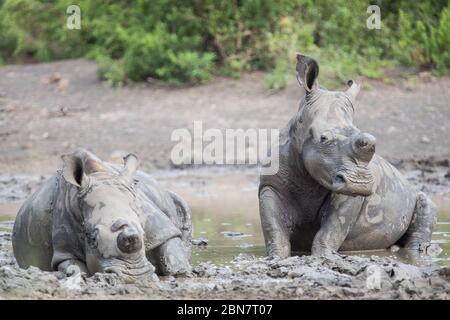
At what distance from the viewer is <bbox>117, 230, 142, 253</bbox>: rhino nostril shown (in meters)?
7.30

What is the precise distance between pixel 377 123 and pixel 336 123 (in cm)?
810

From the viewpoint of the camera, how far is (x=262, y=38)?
2019cm

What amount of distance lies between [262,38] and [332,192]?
11.1 m

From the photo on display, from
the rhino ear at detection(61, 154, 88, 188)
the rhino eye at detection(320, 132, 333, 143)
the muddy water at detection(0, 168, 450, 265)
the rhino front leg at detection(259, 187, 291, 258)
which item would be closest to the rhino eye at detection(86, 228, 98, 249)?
the rhino ear at detection(61, 154, 88, 188)

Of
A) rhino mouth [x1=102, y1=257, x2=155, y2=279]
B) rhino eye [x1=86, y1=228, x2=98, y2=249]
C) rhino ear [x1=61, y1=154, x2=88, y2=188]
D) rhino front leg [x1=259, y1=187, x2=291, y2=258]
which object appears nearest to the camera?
rhino mouth [x1=102, y1=257, x2=155, y2=279]

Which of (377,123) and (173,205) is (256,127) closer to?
(377,123)

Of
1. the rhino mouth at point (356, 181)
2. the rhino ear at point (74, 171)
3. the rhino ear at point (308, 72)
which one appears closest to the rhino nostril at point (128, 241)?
the rhino ear at point (74, 171)

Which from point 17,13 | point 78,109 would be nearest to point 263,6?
point 78,109

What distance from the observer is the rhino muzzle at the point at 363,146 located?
28.0 feet

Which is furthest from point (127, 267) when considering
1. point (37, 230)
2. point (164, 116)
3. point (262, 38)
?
point (262, 38)

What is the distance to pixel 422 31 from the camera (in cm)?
1908

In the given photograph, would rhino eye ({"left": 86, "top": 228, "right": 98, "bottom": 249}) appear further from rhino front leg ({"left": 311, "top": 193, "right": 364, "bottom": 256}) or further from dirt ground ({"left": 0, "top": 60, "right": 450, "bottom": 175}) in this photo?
dirt ground ({"left": 0, "top": 60, "right": 450, "bottom": 175})

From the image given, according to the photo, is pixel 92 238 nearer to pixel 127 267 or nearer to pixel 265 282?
pixel 127 267

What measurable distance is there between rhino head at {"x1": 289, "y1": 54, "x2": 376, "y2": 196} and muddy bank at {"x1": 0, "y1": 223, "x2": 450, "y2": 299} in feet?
2.21
